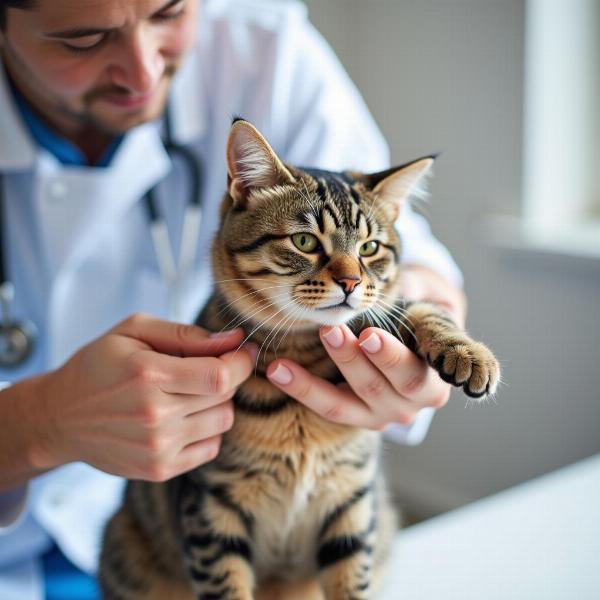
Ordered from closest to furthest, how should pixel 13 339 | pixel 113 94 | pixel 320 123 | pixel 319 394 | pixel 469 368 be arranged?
pixel 469 368, pixel 319 394, pixel 113 94, pixel 13 339, pixel 320 123

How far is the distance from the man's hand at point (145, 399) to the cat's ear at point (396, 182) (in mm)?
250

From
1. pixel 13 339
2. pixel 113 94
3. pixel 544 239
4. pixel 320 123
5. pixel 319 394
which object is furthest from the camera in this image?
pixel 544 239

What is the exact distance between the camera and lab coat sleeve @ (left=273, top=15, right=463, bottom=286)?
1220 mm

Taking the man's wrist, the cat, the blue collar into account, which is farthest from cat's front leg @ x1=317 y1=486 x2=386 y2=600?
the blue collar

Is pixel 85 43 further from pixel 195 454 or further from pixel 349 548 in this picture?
pixel 349 548

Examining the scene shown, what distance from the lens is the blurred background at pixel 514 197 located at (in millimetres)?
1945

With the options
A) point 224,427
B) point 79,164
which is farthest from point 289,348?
point 79,164

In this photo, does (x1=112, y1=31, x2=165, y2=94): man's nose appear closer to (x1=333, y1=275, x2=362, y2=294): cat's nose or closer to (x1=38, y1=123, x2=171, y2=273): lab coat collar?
(x1=38, y1=123, x2=171, y2=273): lab coat collar

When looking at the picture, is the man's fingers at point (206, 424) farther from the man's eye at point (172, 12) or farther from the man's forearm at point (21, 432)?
the man's eye at point (172, 12)

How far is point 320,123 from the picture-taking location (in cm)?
122

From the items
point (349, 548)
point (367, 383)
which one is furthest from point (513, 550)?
point (367, 383)

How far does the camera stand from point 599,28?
1.98 m

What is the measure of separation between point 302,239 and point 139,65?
283 millimetres

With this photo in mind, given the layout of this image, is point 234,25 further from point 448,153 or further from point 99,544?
point 448,153
